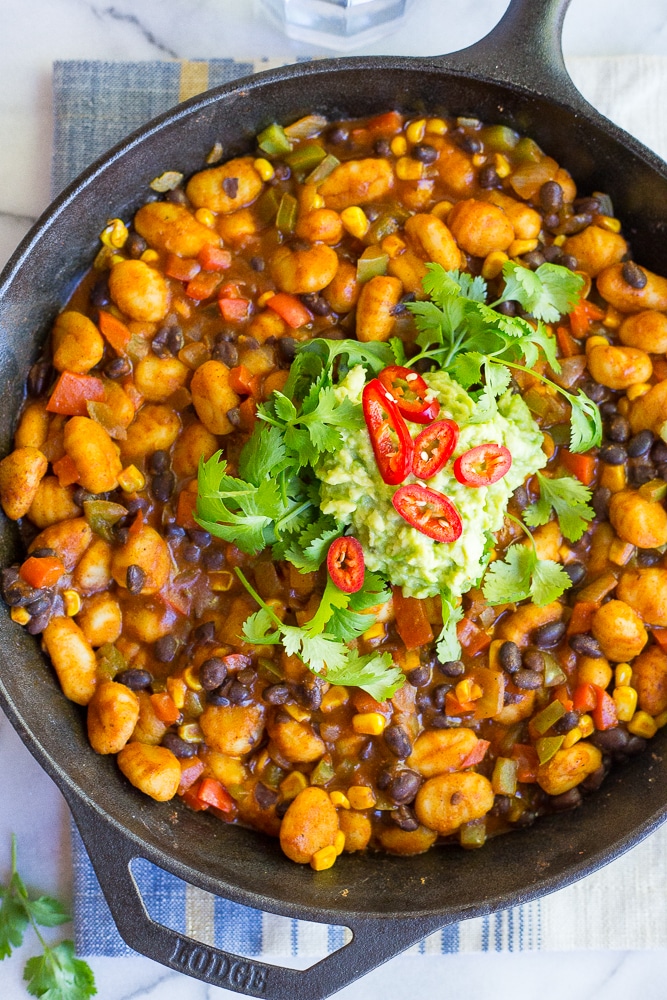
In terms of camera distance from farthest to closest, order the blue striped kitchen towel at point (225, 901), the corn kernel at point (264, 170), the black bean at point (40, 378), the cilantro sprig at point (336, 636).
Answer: the blue striped kitchen towel at point (225, 901)
the corn kernel at point (264, 170)
the black bean at point (40, 378)
the cilantro sprig at point (336, 636)

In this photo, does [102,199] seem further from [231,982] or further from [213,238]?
[231,982]

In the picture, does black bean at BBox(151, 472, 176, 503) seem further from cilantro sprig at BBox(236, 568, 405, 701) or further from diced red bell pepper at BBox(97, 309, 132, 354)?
diced red bell pepper at BBox(97, 309, 132, 354)

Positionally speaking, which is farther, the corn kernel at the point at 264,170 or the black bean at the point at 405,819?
the corn kernel at the point at 264,170

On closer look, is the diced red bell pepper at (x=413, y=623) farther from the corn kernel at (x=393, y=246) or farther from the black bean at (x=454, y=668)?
the corn kernel at (x=393, y=246)

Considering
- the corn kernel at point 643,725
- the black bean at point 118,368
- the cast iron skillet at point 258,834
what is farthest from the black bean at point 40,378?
the corn kernel at point 643,725

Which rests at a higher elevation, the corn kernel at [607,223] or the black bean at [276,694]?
the corn kernel at [607,223]

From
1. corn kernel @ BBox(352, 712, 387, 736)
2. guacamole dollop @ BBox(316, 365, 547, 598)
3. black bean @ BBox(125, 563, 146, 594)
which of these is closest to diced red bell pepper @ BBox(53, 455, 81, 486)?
black bean @ BBox(125, 563, 146, 594)

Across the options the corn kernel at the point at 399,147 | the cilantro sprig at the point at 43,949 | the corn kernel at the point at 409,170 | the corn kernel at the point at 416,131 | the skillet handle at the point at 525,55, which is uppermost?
the skillet handle at the point at 525,55
